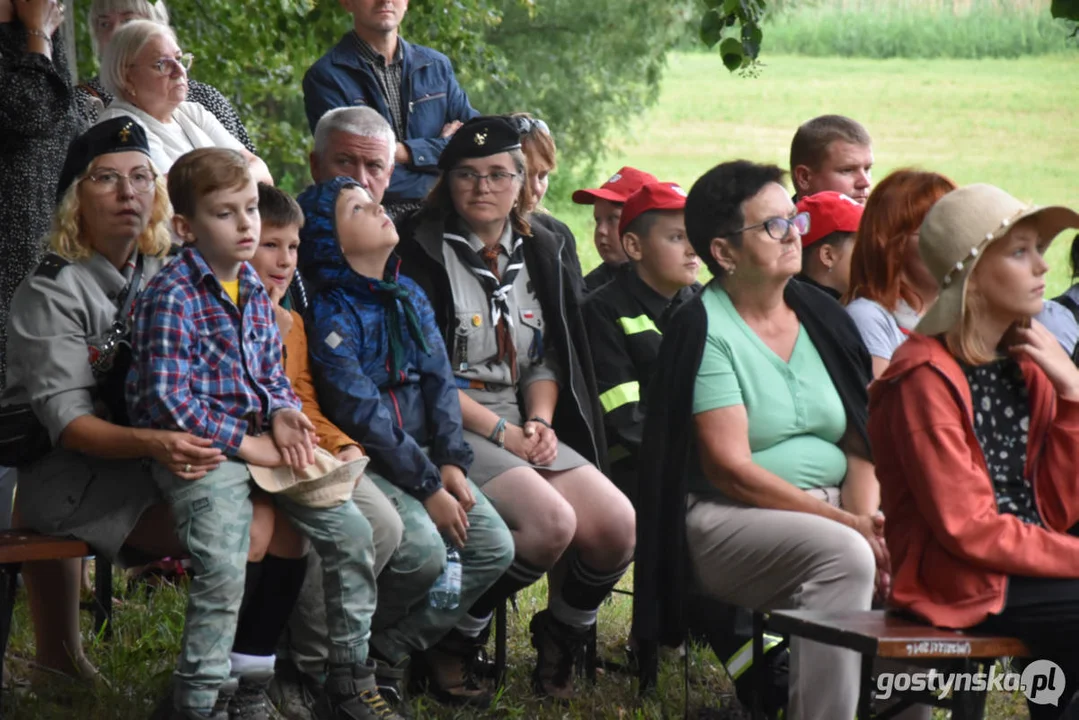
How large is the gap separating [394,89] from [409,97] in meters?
0.07

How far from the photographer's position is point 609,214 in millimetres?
6070

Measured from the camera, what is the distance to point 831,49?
19875mm

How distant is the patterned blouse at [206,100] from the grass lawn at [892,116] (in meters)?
11.8

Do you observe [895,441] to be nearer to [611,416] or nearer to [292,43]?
[611,416]

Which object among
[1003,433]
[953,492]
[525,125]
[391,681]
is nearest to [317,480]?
[391,681]

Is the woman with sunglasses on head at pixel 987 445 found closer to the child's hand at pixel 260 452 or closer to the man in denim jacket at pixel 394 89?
the child's hand at pixel 260 452

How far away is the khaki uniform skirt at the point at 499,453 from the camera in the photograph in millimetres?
4809

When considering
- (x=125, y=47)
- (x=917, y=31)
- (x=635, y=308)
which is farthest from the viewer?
(x=917, y=31)

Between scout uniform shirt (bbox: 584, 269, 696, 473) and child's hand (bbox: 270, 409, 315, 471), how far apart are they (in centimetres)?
142

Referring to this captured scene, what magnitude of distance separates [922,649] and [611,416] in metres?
2.01

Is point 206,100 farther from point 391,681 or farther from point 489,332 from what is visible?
point 391,681

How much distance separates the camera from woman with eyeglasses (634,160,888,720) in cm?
433

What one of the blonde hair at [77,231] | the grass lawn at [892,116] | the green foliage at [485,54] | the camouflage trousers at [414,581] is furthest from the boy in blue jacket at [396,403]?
the grass lawn at [892,116]

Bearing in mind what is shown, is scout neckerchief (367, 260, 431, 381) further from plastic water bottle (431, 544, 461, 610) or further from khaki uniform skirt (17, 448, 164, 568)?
khaki uniform skirt (17, 448, 164, 568)
